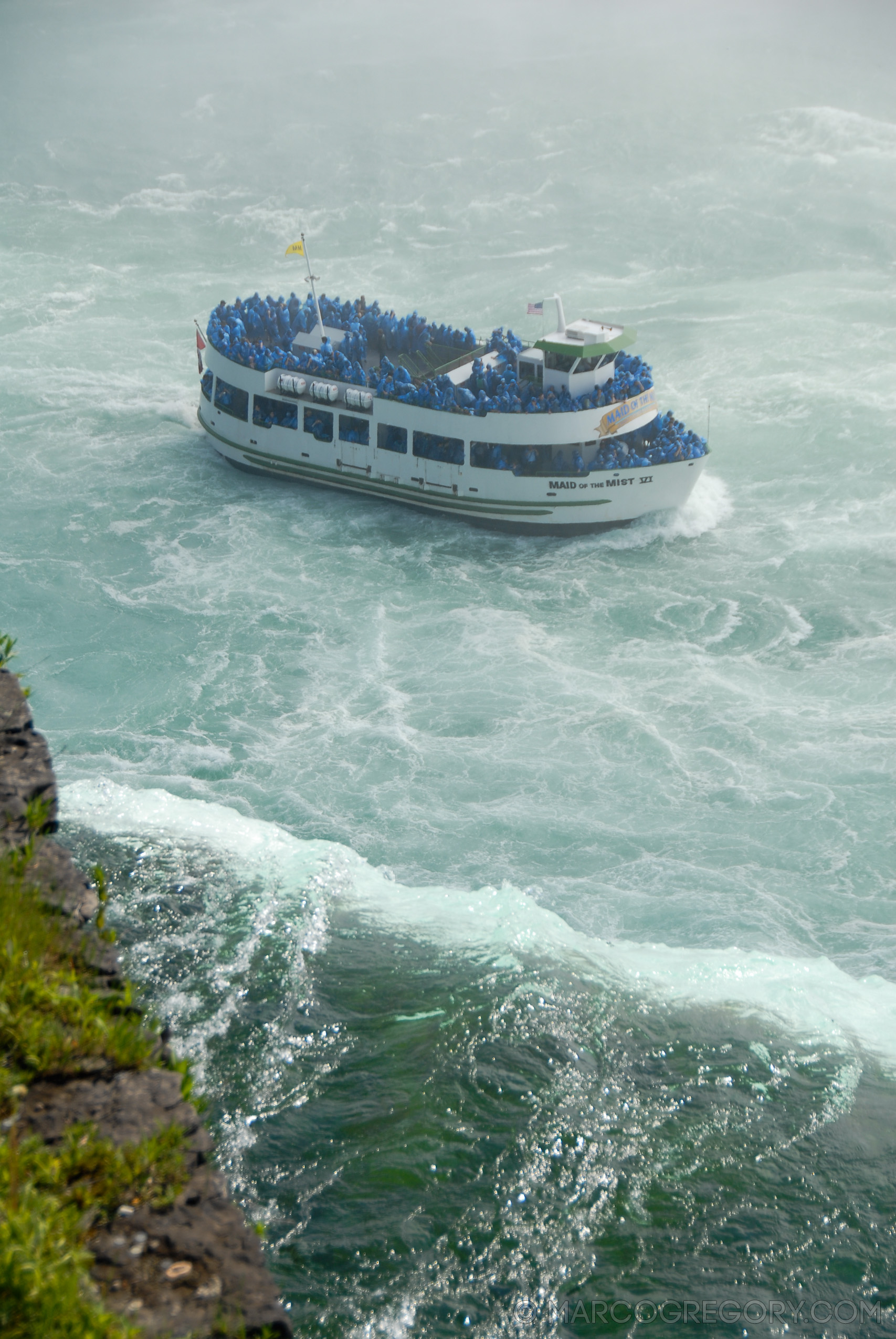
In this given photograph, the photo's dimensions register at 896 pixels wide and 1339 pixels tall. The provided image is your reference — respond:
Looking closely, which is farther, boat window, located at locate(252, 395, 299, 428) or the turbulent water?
boat window, located at locate(252, 395, 299, 428)

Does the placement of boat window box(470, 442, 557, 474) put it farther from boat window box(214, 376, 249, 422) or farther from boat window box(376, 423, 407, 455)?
boat window box(214, 376, 249, 422)

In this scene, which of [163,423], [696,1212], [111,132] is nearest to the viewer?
[696,1212]

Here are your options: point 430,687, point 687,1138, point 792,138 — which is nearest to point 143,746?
point 430,687

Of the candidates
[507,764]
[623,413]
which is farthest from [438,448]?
[507,764]

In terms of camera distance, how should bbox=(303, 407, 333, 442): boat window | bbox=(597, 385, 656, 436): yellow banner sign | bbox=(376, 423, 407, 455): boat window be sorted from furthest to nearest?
1. bbox=(303, 407, 333, 442): boat window
2. bbox=(376, 423, 407, 455): boat window
3. bbox=(597, 385, 656, 436): yellow banner sign

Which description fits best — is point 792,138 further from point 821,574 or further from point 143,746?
point 143,746

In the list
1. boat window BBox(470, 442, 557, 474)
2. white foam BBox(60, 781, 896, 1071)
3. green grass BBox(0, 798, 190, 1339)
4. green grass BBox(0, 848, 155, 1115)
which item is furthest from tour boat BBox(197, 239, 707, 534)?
green grass BBox(0, 848, 155, 1115)
